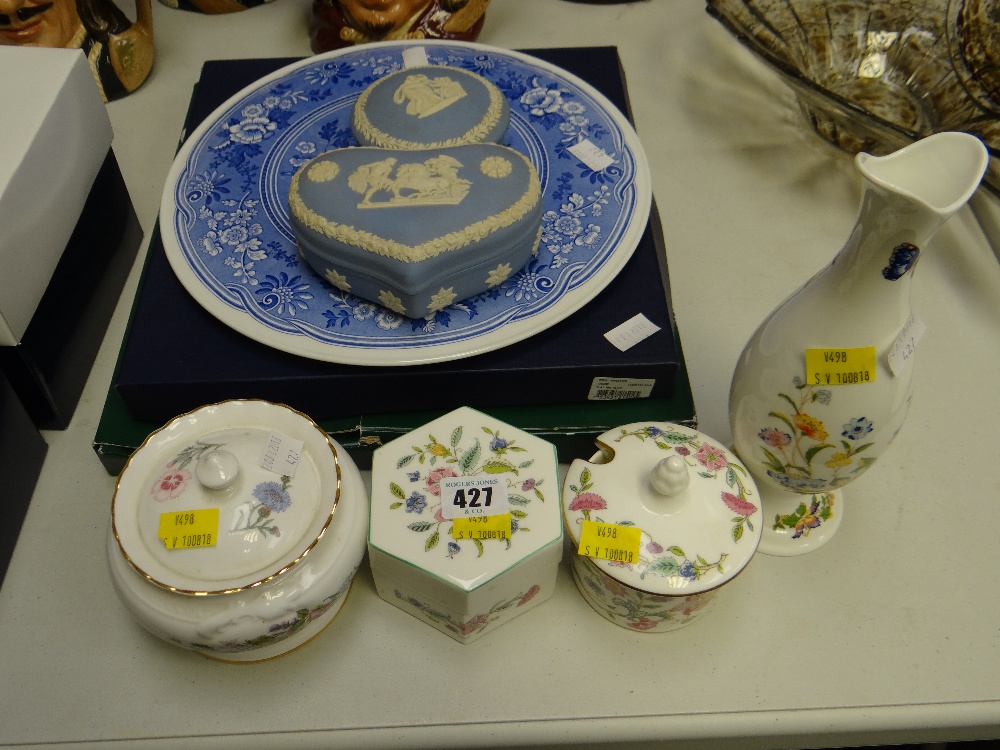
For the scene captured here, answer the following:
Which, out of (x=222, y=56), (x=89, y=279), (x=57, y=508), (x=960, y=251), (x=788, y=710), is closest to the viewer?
(x=788, y=710)

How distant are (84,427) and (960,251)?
1.23 metres

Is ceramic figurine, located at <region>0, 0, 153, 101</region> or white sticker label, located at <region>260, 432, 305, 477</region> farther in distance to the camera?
ceramic figurine, located at <region>0, 0, 153, 101</region>

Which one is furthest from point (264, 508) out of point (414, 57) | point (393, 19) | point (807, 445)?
point (393, 19)

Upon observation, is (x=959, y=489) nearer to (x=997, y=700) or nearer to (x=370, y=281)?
(x=997, y=700)

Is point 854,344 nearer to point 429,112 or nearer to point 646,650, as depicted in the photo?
point 646,650

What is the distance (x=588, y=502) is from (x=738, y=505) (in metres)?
0.14

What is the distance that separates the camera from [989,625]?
869 millimetres

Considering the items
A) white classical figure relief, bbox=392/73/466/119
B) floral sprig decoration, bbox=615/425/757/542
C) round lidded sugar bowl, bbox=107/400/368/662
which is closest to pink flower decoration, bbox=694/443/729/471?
floral sprig decoration, bbox=615/425/757/542

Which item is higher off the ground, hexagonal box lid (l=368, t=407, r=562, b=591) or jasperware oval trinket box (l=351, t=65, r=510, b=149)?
jasperware oval trinket box (l=351, t=65, r=510, b=149)

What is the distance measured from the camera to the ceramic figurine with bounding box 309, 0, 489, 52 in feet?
4.31

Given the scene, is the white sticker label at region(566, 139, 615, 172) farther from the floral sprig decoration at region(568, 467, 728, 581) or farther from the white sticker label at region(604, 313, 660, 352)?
the floral sprig decoration at region(568, 467, 728, 581)

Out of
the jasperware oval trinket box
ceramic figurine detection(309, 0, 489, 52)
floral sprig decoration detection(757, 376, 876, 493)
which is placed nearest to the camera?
floral sprig decoration detection(757, 376, 876, 493)

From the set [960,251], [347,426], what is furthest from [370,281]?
[960,251]

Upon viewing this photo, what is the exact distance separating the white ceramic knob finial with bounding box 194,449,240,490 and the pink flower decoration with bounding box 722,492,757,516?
457mm
